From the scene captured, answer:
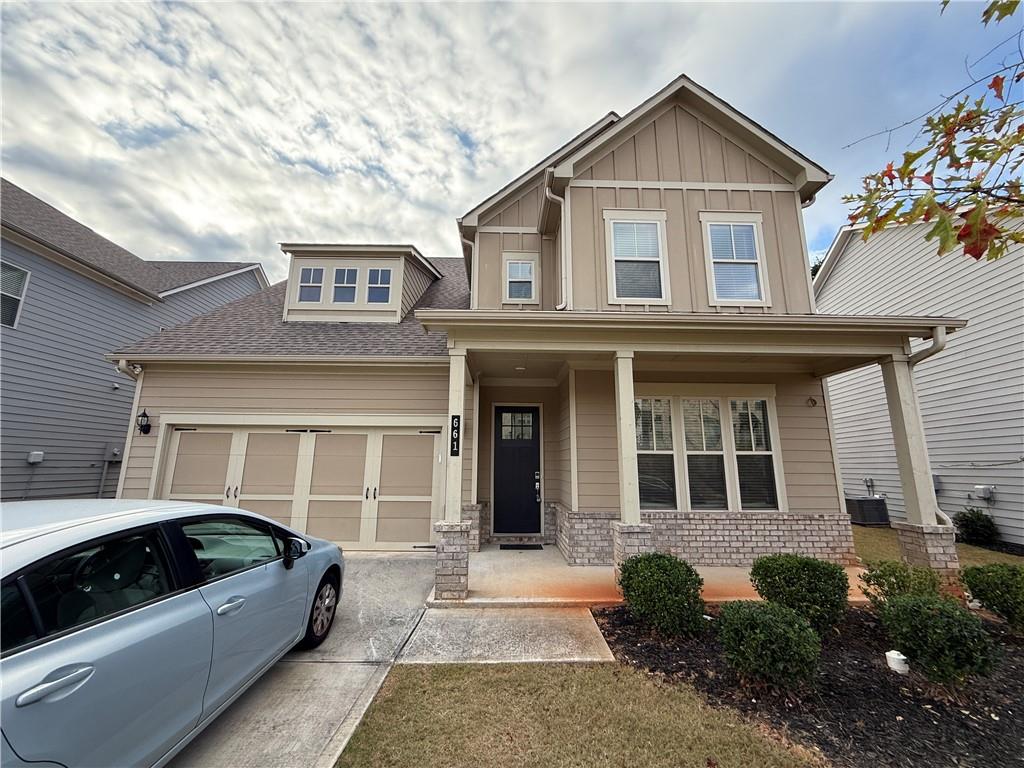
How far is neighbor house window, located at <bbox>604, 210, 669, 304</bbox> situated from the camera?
21.7 feet

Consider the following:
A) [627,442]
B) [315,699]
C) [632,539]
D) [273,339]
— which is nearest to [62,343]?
[273,339]

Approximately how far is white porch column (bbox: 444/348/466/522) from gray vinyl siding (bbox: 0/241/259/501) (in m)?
8.72

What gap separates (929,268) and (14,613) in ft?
47.3

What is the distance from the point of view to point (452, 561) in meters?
4.78

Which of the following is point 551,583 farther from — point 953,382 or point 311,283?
point 953,382

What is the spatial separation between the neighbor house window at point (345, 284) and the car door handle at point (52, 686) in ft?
25.3

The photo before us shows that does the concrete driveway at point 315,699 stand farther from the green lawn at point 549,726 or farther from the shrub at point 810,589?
the shrub at point 810,589

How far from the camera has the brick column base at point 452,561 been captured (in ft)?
15.5

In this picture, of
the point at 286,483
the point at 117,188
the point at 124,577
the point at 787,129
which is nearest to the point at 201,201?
the point at 117,188

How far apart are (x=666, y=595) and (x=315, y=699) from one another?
3029 mm

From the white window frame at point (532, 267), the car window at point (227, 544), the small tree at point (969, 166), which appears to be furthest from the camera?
the white window frame at point (532, 267)

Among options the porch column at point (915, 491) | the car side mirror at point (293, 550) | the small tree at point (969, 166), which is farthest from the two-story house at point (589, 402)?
the small tree at point (969, 166)

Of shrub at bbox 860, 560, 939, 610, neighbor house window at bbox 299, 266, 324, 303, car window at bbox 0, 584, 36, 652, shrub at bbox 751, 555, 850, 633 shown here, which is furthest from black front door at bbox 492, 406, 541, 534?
car window at bbox 0, 584, 36, 652

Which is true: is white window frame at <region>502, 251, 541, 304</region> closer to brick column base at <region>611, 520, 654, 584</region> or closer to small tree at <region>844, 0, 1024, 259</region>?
brick column base at <region>611, 520, 654, 584</region>
